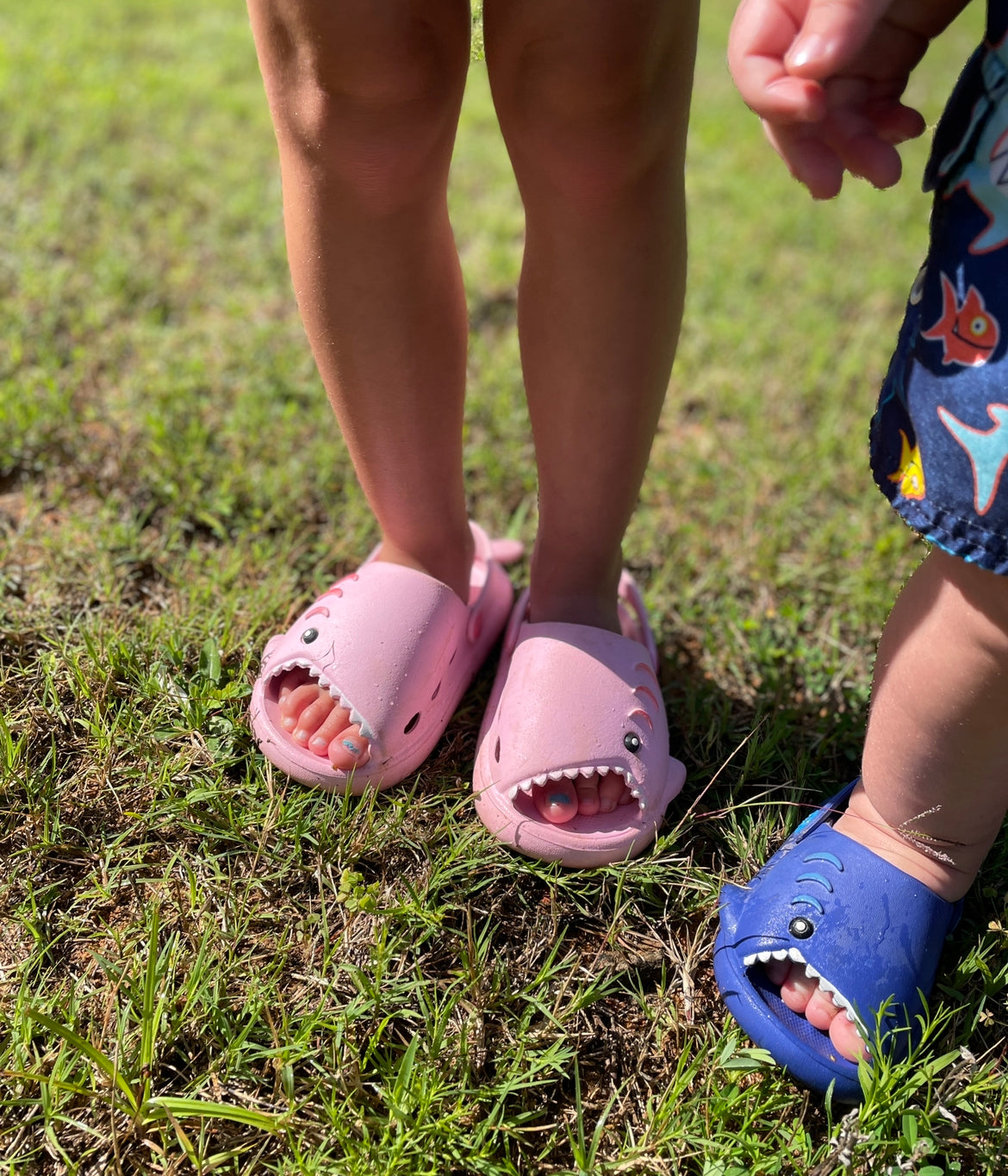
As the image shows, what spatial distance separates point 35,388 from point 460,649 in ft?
4.24

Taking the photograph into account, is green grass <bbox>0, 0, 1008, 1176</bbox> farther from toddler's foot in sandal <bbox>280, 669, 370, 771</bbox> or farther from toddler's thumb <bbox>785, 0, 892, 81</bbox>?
toddler's thumb <bbox>785, 0, 892, 81</bbox>

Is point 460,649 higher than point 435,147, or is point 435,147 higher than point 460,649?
point 435,147

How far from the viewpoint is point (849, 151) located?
3.30 feet

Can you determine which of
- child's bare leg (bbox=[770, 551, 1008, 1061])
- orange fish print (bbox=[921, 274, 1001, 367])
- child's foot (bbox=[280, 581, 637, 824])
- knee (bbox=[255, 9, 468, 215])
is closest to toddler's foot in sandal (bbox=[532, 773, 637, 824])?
child's foot (bbox=[280, 581, 637, 824])

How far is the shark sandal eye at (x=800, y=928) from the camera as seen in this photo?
1.22 metres

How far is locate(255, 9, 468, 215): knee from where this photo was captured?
116 centimetres

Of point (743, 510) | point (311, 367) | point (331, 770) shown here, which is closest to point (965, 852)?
point (331, 770)

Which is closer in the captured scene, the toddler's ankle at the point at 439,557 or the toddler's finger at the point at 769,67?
the toddler's finger at the point at 769,67

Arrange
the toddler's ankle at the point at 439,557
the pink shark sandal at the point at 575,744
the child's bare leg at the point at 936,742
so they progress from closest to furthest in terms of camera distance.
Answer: the child's bare leg at the point at 936,742, the pink shark sandal at the point at 575,744, the toddler's ankle at the point at 439,557

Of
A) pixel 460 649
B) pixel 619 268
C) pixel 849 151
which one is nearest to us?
pixel 849 151

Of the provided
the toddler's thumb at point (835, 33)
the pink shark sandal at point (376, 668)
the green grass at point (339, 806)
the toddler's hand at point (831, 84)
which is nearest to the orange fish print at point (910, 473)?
the toddler's hand at point (831, 84)

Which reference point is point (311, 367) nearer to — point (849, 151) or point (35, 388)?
point (35, 388)

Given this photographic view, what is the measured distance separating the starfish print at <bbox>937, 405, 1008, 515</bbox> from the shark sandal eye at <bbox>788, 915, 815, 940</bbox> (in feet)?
1.83

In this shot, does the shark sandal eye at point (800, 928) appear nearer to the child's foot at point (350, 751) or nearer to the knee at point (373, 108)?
the child's foot at point (350, 751)
